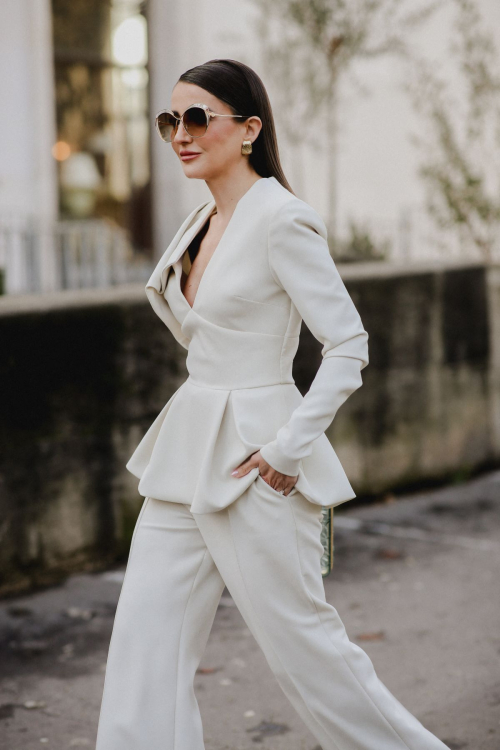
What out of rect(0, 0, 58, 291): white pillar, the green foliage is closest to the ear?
→ the green foliage

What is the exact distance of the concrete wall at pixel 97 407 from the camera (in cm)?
528

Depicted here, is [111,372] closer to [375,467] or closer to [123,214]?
[375,467]

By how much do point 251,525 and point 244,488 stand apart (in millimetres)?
102

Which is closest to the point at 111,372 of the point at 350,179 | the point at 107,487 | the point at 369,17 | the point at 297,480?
the point at 107,487

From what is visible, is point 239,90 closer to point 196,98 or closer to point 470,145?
point 196,98

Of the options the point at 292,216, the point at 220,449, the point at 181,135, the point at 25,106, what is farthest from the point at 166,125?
the point at 25,106

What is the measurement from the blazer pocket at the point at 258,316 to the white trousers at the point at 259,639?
40 centimetres

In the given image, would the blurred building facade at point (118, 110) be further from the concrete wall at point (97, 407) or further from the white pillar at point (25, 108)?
the concrete wall at point (97, 407)

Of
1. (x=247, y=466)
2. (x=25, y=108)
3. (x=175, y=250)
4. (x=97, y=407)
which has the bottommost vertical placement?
(x=97, y=407)

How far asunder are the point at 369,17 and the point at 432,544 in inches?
324

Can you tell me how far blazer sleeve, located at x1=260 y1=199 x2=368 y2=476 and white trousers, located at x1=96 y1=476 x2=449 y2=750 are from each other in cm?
18

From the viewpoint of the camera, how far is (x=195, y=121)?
271cm

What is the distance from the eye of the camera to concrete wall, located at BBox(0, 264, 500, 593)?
5277mm

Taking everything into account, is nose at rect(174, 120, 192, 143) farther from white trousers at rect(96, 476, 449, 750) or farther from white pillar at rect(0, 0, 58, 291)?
Result: white pillar at rect(0, 0, 58, 291)
